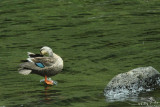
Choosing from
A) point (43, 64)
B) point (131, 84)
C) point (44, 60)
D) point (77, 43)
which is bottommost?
point (77, 43)

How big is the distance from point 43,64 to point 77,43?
24.2 ft

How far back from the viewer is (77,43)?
2083 cm

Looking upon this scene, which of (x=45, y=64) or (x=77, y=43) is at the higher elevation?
(x=45, y=64)

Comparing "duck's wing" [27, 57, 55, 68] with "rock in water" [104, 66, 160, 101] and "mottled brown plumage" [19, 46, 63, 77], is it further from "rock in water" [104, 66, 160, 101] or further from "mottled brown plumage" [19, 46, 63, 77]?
"rock in water" [104, 66, 160, 101]

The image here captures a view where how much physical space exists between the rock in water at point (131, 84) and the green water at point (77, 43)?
0.31m

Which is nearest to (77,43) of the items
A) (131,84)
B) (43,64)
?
(43,64)

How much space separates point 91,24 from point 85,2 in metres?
7.41

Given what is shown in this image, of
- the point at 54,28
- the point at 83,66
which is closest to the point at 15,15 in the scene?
the point at 54,28

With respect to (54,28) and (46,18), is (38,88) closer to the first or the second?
(54,28)

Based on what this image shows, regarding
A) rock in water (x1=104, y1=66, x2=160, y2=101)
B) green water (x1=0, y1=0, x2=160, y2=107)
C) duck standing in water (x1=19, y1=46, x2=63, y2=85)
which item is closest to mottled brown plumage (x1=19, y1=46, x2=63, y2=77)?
duck standing in water (x1=19, y1=46, x2=63, y2=85)

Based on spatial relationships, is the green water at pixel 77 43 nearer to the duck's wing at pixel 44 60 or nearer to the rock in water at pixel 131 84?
the rock in water at pixel 131 84

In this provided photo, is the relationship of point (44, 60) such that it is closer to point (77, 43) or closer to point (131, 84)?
point (131, 84)

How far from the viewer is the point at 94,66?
16.6 m

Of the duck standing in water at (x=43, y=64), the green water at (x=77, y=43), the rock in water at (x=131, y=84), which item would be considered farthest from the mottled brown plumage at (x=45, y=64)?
the rock in water at (x=131, y=84)
